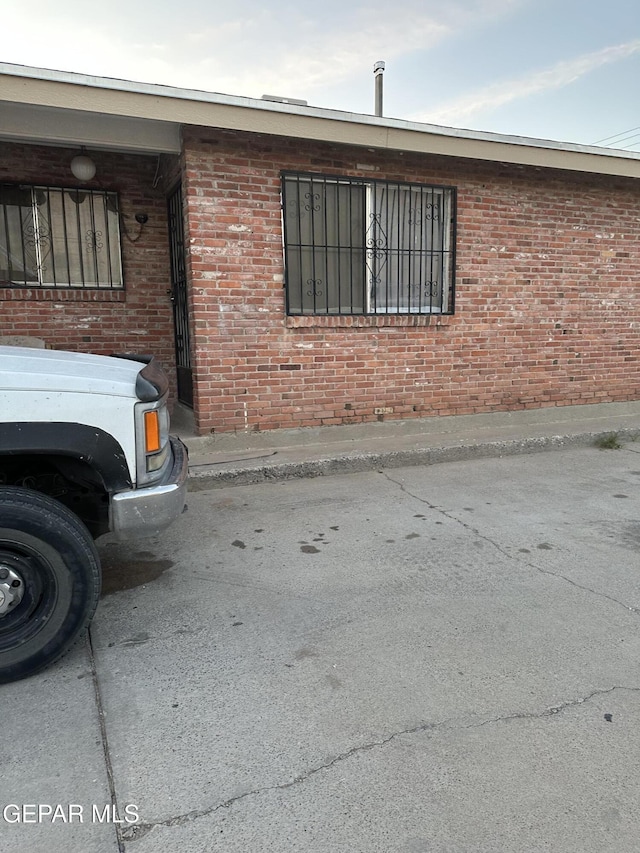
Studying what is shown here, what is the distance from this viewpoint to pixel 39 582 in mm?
2574

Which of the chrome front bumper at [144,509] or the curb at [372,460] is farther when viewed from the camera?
the curb at [372,460]

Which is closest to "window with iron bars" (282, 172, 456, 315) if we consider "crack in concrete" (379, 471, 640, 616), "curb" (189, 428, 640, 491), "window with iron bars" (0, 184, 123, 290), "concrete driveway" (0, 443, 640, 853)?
"curb" (189, 428, 640, 491)

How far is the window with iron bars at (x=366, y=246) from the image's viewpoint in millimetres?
6355

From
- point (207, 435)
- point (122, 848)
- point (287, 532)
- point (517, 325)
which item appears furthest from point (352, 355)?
point (122, 848)

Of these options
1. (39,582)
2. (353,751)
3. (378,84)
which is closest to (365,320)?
(39,582)

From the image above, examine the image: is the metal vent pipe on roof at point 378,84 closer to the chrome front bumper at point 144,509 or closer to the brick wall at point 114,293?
the brick wall at point 114,293

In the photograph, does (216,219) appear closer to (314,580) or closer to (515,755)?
(314,580)

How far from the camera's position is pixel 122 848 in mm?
1733

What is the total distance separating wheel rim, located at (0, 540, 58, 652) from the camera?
2520 millimetres

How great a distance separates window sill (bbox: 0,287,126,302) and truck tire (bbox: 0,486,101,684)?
15.2 ft

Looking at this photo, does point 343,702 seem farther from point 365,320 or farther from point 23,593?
point 365,320

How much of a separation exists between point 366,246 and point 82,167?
3320 millimetres

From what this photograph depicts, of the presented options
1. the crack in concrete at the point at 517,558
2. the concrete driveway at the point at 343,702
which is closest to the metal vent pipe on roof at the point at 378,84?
the crack in concrete at the point at 517,558

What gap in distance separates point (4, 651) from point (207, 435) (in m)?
3.74
